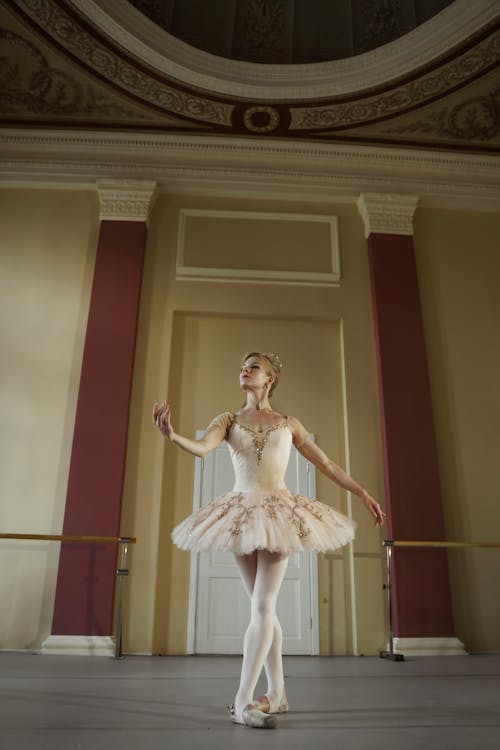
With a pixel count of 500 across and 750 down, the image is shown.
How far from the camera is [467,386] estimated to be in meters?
6.40

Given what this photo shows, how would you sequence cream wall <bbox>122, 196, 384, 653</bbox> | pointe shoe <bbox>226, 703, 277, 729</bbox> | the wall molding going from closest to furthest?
pointe shoe <bbox>226, 703, 277, 729</bbox> → cream wall <bbox>122, 196, 384, 653</bbox> → the wall molding

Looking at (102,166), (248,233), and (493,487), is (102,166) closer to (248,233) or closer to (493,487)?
(248,233)

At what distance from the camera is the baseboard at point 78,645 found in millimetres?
5043

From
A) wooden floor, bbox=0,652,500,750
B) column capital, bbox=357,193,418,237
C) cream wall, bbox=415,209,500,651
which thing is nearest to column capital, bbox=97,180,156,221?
column capital, bbox=357,193,418,237

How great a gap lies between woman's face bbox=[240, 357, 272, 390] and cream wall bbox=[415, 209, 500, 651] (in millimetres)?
3860

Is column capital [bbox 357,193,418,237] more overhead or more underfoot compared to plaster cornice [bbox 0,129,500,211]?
more underfoot

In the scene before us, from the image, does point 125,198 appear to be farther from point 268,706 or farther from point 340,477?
point 268,706

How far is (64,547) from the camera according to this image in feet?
17.9

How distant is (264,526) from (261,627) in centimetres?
41

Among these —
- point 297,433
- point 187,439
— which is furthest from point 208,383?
point 187,439

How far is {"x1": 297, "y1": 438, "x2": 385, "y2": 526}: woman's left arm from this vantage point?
274 centimetres

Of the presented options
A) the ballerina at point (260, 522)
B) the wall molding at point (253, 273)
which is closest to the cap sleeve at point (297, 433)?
the ballerina at point (260, 522)

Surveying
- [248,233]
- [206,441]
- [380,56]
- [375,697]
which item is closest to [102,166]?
[248,233]

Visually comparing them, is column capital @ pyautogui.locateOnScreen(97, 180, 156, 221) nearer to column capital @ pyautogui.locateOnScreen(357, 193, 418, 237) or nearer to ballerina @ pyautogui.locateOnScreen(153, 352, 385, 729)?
column capital @ pyautogui.locateOnScreen(357, 193, 418, 237)
